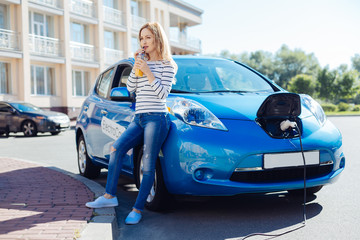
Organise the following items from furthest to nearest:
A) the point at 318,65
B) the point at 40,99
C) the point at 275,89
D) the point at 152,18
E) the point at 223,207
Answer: the point at 318,65, the point at 152,18, the point at 40,99, the point at 275,89, the point at 223,207

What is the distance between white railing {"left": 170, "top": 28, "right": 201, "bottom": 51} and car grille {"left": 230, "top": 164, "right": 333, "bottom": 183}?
1456 inches

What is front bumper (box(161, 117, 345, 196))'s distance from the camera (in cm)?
380

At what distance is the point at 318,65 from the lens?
101312 mm

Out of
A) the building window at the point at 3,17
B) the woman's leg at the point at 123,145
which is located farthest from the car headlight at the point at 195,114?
the building window at the point at 3,17

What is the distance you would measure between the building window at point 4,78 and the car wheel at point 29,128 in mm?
8761

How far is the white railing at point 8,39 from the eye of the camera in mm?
24302

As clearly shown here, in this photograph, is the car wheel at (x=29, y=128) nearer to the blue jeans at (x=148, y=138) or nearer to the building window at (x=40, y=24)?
the building window at (x=40, y=24)

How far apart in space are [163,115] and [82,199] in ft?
4.63

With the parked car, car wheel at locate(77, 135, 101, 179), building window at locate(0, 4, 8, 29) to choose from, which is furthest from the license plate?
building window at locate(0, 4, 8, 29)

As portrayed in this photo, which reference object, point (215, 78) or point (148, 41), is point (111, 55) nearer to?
point (215, 78)

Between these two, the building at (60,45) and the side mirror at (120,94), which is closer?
the side mirror at (120,94)

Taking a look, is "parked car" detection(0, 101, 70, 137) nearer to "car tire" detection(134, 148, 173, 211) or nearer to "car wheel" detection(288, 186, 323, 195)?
"car tire" detection(134, 148, 173, 211)

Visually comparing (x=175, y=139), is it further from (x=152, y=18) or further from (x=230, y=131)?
(x=152, y=18)

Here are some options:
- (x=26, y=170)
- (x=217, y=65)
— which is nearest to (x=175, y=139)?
(x=217, y=65)
